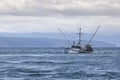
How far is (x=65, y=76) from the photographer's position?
3474 inches

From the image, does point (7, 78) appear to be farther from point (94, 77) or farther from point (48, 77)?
point (94, 77)

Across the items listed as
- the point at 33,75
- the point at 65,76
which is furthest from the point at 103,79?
the point at 33,75

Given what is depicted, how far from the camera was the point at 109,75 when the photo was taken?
89750 mm

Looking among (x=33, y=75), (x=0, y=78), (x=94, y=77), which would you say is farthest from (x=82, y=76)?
(x=0, y=78)

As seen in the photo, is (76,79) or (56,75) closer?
(76,79)

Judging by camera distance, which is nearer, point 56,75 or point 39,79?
point 39,79

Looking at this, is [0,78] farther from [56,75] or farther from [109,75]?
[109,75]

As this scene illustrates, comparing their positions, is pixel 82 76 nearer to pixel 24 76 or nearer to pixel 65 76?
pixel 65 76

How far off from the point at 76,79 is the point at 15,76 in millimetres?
11872

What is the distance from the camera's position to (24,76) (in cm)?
8794

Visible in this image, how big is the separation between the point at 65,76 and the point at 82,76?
2.98 m

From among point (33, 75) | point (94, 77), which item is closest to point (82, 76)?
point (94, 77)

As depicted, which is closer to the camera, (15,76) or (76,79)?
(76,79)

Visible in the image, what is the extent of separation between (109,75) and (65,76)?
315 inches
